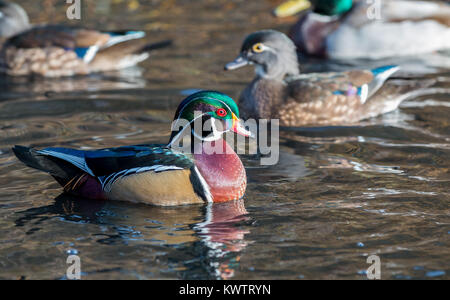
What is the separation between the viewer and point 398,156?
7215mm

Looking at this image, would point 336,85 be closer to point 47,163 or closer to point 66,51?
point 47,163

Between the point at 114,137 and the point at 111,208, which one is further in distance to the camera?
the point at 114,137

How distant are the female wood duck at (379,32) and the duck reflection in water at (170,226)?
5.77m

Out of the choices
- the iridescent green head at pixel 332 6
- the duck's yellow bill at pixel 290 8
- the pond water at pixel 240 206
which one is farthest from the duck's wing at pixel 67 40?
the duck's yellow bill at pixel 290 8

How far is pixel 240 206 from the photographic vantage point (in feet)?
19.7

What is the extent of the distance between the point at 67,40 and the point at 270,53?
3393 mm

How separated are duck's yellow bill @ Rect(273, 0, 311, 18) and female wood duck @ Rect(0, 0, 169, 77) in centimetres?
303

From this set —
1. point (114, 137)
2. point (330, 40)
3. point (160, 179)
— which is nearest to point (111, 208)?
point (160, 179)

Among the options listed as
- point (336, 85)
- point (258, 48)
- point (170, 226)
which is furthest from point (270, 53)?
point (170, 226)

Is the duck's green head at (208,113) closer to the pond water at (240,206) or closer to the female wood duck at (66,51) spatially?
the pond water at (240,206)

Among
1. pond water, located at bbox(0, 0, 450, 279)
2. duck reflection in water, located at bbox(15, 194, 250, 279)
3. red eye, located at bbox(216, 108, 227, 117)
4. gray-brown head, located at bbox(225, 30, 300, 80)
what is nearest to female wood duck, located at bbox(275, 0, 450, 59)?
pond water, located at bbox(0, 0, 450, 279)

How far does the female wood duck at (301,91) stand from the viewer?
828 centimetres

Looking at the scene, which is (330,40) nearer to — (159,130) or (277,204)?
(159,130)
